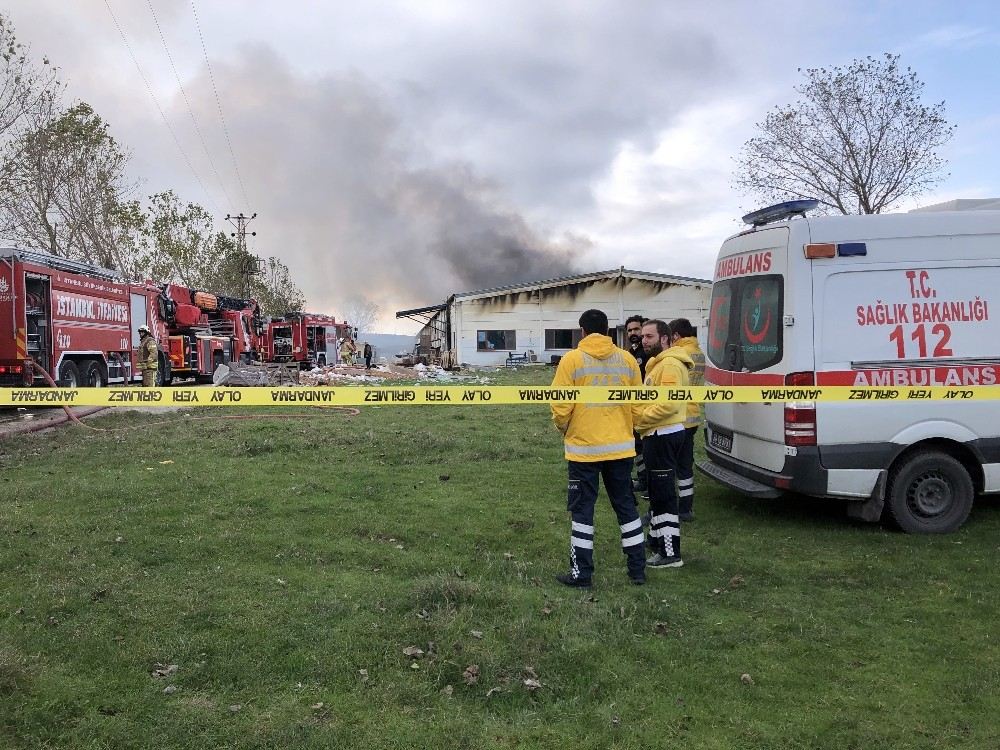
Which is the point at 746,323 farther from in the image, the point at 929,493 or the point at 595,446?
the point at 595,446

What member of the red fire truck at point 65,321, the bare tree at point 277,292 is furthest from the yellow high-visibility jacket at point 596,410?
the bare tree at point 277,292

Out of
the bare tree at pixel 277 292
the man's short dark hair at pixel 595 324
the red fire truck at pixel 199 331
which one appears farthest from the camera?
the bare tree at pixel 277 292

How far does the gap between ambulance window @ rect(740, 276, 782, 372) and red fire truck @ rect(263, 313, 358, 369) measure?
1232 inches

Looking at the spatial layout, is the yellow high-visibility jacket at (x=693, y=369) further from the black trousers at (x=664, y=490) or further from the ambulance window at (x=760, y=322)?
the black trousers at (x=664, y=490)

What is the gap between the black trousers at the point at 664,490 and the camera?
5277mm

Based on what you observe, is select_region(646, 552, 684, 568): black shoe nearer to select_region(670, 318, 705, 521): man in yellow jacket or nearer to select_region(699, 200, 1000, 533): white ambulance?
select_region(670, 318, 705, 521): man in yellow jacket

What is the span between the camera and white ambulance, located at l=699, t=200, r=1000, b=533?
5645mm

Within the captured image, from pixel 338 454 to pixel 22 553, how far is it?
454cm

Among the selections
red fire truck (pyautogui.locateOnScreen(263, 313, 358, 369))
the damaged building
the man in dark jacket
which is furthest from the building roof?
the man in dark jacket

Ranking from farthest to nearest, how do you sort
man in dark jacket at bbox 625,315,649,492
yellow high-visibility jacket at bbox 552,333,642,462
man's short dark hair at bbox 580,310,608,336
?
man in dark jacket at bbox 625,315,649,492
man's short dark hair at bbox 580,310,608,336
yellow high-visibility jacket at bbox 552,333,642,462

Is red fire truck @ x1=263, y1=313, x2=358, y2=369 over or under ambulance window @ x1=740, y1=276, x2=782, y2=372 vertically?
over

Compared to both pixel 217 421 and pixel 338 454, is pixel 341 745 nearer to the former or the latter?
pixel 338 454

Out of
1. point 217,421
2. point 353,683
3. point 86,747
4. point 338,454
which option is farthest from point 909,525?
point 217,421

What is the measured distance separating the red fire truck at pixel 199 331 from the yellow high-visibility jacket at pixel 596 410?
64.8ft
